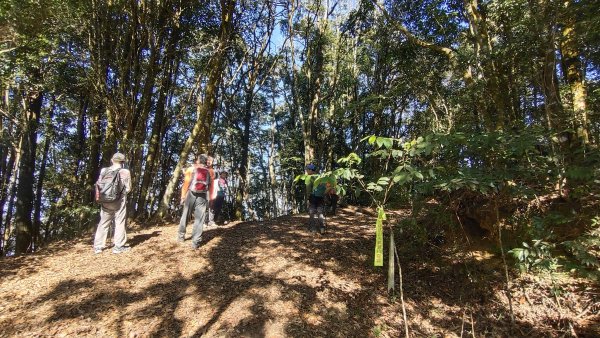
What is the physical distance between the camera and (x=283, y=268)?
5.61 m

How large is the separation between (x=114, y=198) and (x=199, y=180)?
1503 mm

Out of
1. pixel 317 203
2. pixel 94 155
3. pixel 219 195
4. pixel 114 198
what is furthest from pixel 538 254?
pixel 94 155

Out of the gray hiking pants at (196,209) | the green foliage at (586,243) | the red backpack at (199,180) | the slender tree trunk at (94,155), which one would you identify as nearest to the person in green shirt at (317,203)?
the red backpack at (199,180)

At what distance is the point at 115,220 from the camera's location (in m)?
6.09

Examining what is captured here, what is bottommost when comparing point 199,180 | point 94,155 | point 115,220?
point 115,220

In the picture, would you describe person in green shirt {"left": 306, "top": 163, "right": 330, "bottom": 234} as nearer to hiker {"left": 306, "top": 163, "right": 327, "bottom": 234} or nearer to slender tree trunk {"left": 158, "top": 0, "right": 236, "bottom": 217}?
hiker {"left": 306, "top": 163, "right": 327, "bottom": 234}

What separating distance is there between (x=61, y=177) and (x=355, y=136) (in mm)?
15502

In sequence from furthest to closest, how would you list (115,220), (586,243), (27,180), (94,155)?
1. (94,155)
2. (27,180)
3. (115,220)
4. (586,243)

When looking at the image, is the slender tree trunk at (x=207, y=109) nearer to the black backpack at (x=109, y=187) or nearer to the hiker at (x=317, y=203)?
the black backpack at (x=109, y=187)

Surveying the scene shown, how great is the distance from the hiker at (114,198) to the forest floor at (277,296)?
1.04 feet

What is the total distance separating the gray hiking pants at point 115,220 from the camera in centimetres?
599

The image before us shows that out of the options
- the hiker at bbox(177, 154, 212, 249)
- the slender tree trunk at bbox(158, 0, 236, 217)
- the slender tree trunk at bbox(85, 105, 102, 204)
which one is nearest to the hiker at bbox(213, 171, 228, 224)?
the slender tree trunk at bbox(158, 0, 236, 217)

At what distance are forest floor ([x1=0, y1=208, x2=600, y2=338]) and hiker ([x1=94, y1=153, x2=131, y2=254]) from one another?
0.32m

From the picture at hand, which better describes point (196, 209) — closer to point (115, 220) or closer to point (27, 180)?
point (115, 220)
